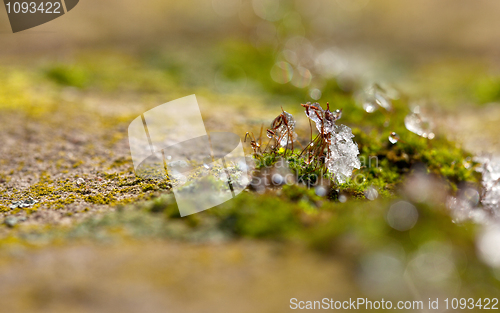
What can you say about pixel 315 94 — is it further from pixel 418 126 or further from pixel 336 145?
pixel 336 145

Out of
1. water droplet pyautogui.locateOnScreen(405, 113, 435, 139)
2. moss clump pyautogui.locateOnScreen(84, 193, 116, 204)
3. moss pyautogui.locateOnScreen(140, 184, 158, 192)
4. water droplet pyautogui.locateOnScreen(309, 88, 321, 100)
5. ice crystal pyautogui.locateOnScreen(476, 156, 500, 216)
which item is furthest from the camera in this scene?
water droplet pyautogui.locateOnScreen(309, 88, 321, 100)

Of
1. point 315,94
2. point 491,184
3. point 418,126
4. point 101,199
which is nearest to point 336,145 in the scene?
point 418,126

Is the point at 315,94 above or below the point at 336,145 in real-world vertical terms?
above

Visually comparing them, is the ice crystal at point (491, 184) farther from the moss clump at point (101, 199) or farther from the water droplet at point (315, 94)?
the moss clump at point (101, 199)

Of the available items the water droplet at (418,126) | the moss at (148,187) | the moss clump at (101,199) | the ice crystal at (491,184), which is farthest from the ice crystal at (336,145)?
the moss clump at (101,199)

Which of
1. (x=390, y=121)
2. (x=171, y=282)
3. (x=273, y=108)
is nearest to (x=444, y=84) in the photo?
(x=390, y=121)

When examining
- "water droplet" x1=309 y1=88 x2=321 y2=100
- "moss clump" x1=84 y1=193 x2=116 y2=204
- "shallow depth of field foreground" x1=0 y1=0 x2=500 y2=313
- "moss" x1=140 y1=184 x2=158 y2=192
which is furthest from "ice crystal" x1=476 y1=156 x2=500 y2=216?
"moss clump" x1=84 y1=193 x2=116 y2=204

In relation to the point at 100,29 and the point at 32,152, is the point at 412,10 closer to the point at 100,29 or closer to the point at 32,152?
the point at 100,29

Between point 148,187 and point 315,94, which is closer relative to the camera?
point 148,187

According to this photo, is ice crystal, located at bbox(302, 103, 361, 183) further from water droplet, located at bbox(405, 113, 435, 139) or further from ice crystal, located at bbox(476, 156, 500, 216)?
ice crystal, located at bbox(476, 156, 500, 216)
